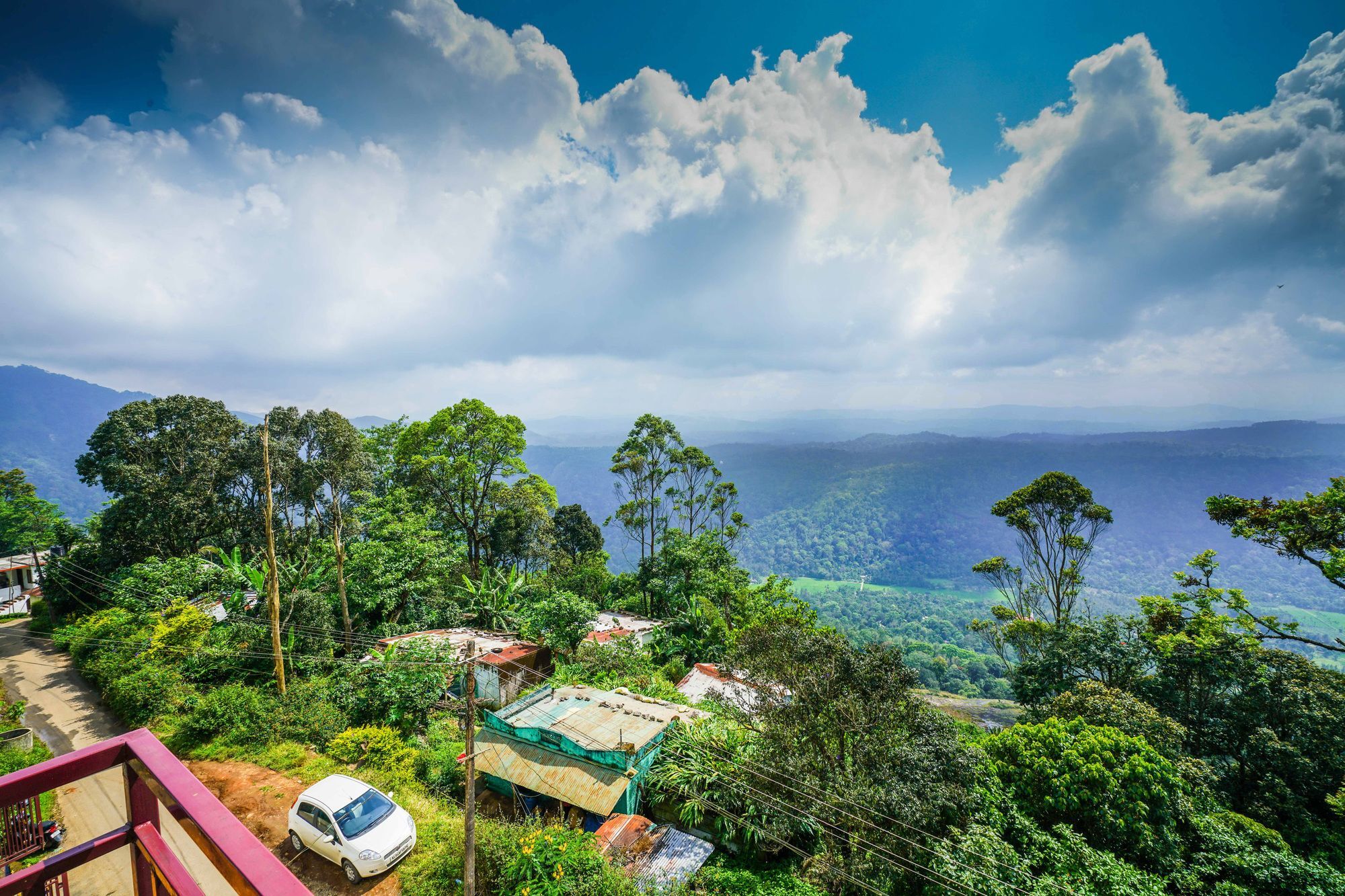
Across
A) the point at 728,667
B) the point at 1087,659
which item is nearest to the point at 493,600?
the point at 728,667

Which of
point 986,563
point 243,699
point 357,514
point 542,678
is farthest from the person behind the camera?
point 357,514

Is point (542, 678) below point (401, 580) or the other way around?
below

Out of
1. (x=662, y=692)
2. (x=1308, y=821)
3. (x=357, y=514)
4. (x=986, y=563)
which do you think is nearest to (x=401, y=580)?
(x=357, y=514)

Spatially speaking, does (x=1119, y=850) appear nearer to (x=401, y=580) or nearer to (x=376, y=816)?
(x=376, y=816)

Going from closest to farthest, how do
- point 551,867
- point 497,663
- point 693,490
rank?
1. point 551,867
2. point 497,663
3. point 693,490

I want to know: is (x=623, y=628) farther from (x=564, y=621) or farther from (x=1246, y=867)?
(x=1246, y=867)

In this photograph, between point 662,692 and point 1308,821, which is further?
point 662,692
